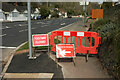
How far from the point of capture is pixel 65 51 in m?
6.36

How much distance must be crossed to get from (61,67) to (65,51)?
879 mm

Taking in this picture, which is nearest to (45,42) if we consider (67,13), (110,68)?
(110,68)

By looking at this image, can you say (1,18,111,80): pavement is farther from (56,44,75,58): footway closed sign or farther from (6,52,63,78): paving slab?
(56,44,75,58): footway closed sign

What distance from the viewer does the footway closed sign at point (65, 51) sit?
6.29 meters

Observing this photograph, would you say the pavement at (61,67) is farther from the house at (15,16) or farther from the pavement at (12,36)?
the house at (15,16)

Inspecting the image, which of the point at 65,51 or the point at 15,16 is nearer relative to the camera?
the point at 65,51

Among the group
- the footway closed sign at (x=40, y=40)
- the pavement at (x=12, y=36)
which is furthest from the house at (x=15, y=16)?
the footway closed sign at (x=40, y=40)

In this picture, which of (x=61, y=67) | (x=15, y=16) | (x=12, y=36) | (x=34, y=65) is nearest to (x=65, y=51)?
(x=61, y=67)

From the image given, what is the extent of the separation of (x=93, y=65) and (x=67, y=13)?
12319 centimetres

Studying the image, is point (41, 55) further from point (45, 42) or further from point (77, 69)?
point (77, 69)

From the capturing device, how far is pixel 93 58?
689 centimetres

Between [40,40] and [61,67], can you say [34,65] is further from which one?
[40,40]

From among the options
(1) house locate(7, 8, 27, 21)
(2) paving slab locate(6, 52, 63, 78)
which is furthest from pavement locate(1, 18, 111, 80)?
(1) house locate(7, 8, 27, 21)

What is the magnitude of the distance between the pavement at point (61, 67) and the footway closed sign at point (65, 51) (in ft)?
0.97
